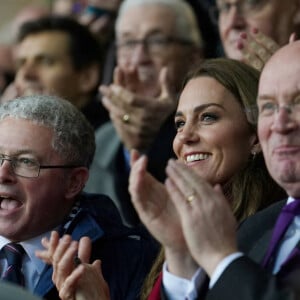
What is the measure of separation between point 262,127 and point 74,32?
346cm

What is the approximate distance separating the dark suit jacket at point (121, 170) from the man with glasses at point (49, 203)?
0.73 meters

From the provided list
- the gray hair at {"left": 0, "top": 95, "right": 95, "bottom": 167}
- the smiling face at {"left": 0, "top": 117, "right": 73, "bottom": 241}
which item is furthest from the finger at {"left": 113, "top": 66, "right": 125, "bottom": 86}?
the smiling face at {"left": 0, "top": 117, "right": 73, "bottom": 241}

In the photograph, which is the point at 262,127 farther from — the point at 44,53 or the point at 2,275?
the point at 44,53

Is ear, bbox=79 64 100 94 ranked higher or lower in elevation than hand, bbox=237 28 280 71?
lower

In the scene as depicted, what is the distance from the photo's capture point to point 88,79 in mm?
6855

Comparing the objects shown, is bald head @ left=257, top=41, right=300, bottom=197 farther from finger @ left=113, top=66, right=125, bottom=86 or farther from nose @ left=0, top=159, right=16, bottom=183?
finger @ left=113, top=66, right=125, bottom=86

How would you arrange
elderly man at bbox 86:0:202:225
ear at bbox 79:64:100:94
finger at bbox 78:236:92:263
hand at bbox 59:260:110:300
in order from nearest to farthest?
hand at bbox 59:260:110:300 < finger at bbox 78:236:92:263 < elderly man at bbox 86:0:202:225 < ear at bbox 79:64:100:94

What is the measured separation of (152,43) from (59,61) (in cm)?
90

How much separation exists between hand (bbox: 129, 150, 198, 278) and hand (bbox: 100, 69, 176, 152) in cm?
206

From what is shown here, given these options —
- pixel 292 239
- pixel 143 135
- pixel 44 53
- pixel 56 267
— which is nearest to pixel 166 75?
pixel 143 135

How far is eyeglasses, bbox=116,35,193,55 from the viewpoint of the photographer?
6.05 meters

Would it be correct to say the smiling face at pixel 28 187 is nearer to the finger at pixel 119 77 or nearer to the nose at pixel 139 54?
the finger at pixel 119 77

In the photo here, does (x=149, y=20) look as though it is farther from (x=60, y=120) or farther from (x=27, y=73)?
(x=60, y=120)

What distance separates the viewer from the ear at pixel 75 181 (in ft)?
→ 15.2
